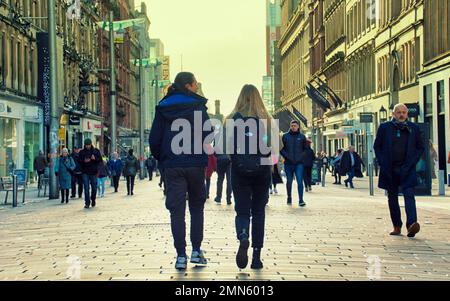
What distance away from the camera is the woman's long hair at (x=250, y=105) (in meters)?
9.07

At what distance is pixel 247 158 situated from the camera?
9.02 metres

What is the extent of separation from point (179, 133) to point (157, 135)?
0.22 m

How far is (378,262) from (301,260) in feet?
2.62

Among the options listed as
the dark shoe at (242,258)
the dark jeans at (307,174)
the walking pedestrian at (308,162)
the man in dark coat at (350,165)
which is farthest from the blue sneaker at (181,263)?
the man in dark coat at (350,165)

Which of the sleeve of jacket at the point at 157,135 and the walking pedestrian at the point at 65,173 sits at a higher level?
the sleeve of jacket at the point at 157,135

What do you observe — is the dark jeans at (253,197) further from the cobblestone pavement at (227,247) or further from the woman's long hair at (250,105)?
the woman's long hair at (250,105)

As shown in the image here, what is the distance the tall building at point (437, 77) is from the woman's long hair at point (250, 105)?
25085mm

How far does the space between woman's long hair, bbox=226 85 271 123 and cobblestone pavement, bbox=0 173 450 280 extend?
5.01 ft

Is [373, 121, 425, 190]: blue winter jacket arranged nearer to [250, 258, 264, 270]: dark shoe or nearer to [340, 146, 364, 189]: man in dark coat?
[250, 258, 264, 270]: dark shoe

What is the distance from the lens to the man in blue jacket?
350 inches

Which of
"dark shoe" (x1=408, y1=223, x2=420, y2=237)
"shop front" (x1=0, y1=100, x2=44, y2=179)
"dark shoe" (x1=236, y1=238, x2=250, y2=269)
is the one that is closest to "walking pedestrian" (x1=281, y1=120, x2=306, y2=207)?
"dark shoe" (x1=408, y1=223, x2=420, y2=237)

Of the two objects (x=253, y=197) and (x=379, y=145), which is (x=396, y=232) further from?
(x=253, y=197)

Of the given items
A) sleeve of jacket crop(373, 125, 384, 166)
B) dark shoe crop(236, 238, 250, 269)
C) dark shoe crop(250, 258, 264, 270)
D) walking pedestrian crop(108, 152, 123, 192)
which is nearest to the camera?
dark shoe crop(236, 238, 250, 269)

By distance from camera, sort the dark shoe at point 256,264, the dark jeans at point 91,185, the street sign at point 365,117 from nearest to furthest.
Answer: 1. the dark shoe at point 256,264
2. the dark jeans at point 91,185
3. the street sign at point 365,117
